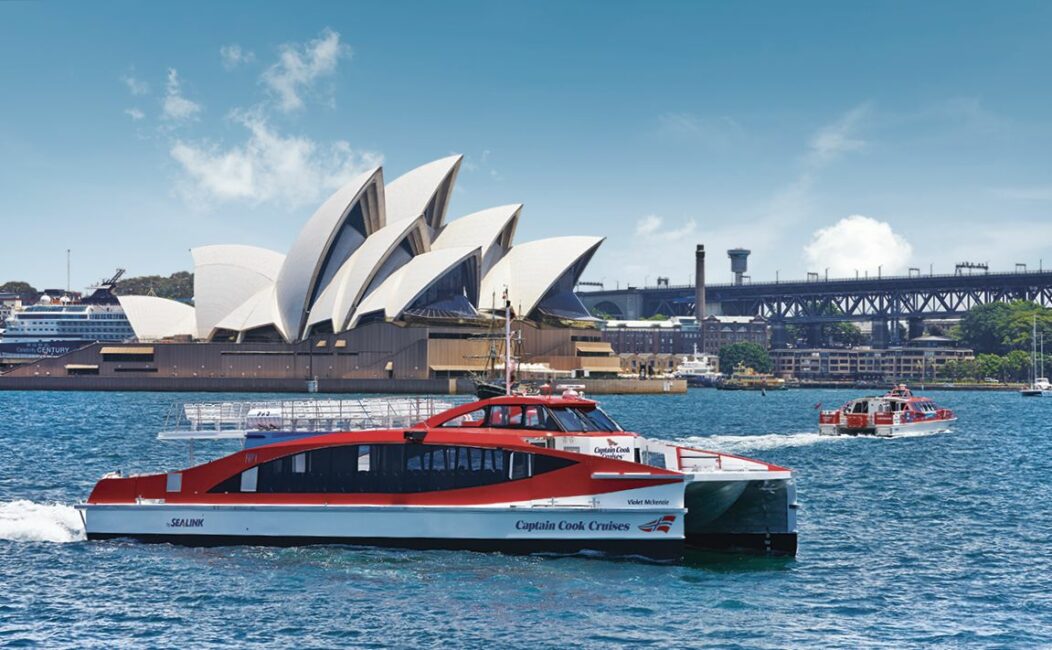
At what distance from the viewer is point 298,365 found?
13188 cm

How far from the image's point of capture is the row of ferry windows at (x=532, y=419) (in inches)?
1009

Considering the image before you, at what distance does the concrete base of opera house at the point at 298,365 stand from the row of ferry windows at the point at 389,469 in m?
101

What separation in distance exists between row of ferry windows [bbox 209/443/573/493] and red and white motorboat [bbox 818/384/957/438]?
44.9 m

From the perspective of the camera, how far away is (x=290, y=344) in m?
132

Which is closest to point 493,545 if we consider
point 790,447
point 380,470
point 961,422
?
point 380,470

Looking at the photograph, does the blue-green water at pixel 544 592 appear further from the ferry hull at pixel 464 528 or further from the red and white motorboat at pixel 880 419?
the red and white motorboat at pixel 880 419

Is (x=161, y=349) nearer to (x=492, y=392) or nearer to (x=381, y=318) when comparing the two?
(x=381, y=318)

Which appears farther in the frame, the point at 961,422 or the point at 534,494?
the point at 961,422

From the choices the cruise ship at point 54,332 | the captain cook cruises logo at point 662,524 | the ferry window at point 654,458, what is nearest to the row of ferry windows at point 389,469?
the captain cook cruises logo at point 662,524

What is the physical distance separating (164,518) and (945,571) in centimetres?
1605

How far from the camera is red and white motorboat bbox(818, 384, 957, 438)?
66.2 m

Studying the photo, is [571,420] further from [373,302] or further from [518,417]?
[373,302]

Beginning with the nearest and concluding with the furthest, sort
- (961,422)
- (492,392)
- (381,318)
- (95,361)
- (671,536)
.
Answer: (671,536), (492,392), (961,422), (381,318), (95,361)

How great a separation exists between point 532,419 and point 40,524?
38.5 ft
